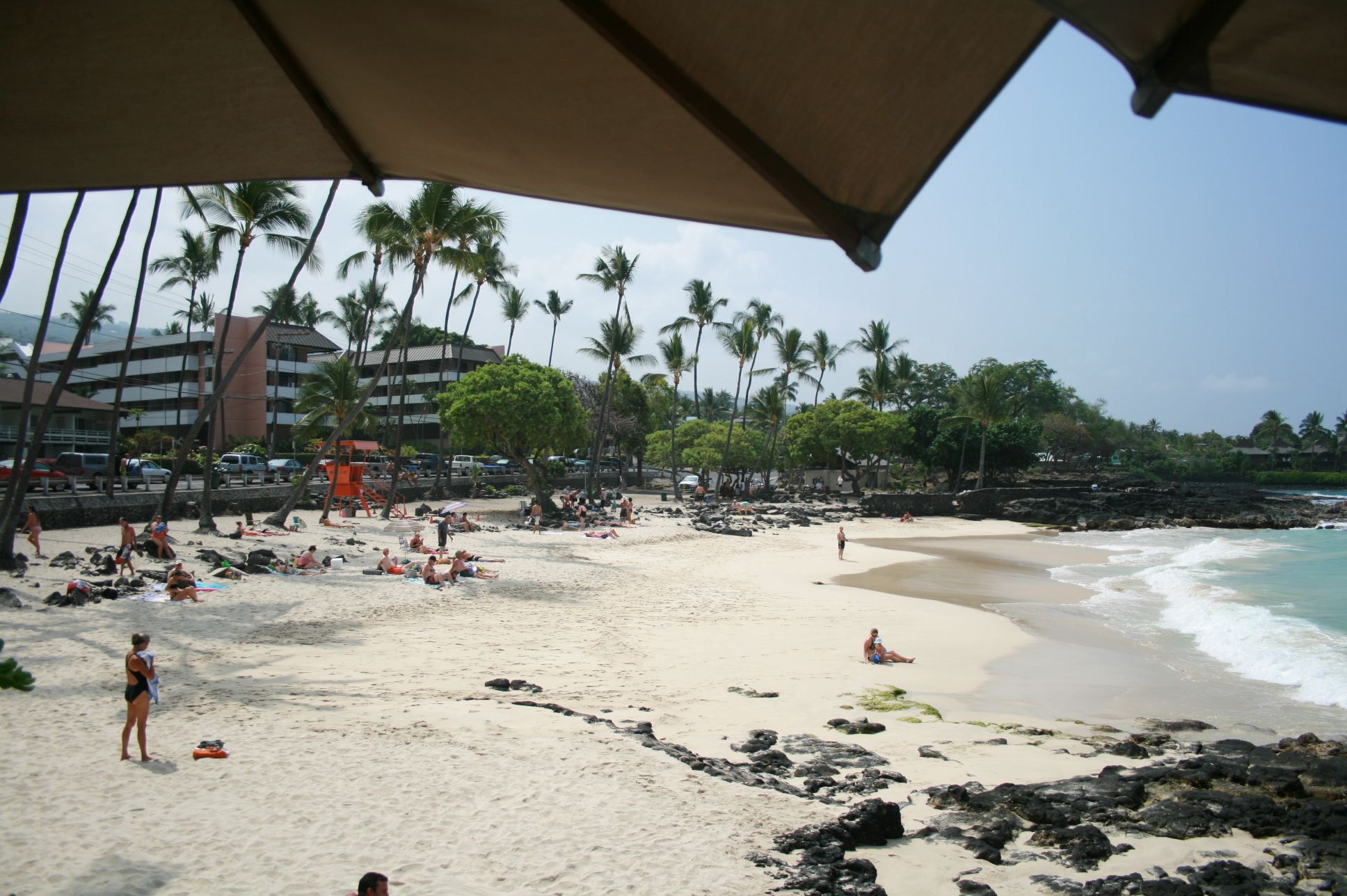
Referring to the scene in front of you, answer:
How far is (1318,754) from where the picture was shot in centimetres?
880

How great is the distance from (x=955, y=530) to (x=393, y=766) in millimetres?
38920

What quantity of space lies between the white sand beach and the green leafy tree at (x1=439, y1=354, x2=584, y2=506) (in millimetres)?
14249

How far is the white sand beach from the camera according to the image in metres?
5.69

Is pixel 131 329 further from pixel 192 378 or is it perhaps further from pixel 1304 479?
pixel 1304 479

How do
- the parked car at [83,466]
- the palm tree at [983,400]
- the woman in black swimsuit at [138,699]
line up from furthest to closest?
1. the palm tree at [983,400]
2. the parked car at [83,466]
3. the woman in black swimsuit at [138,699]

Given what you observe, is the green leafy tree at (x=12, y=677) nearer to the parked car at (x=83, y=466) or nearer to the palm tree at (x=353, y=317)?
the parked car at (x=83, y=466)

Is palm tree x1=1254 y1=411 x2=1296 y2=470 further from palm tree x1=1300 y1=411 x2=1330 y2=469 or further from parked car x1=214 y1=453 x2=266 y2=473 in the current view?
parked car x1=214 y1=453 x2=266 y2=473

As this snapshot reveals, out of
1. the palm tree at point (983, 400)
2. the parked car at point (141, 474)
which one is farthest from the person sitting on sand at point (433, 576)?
the palm tree at point (983, 400)

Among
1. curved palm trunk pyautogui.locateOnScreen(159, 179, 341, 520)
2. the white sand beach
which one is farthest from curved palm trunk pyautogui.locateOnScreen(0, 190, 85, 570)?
curved palm trunk pyautogui.locateOnScreen(159, 179, 341, 520)

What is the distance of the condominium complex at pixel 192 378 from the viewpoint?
5300 cm

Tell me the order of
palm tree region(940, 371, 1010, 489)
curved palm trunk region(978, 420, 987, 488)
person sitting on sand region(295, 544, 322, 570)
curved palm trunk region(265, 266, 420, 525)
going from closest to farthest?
person sitting on sand region(295, 544, 322, 570) < curved palm trunk region(265, 266, 420, 525) < palm tree region(940, 371, 1010, 489) < curved palm trunk region(978, 420, 987, 488)

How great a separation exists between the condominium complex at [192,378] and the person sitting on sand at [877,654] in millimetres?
48200

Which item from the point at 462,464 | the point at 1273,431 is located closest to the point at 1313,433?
the point at 1273,431

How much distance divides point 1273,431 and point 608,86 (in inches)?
4877
